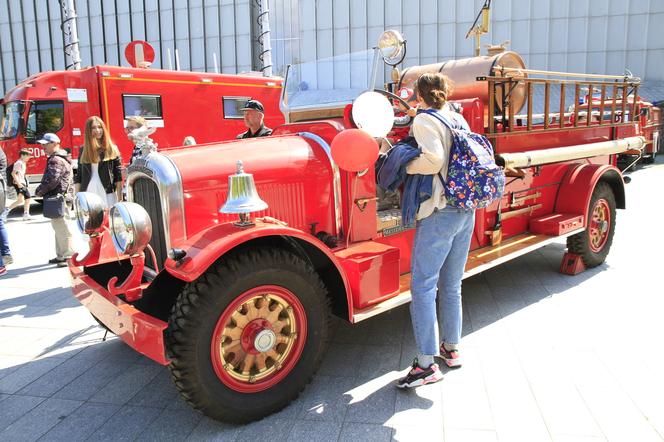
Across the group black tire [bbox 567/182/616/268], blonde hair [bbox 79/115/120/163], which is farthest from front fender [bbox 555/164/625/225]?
blonde hair [bbox 79/115/120/163]

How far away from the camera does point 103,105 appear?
991 cm

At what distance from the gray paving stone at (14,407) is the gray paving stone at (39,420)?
37 mm

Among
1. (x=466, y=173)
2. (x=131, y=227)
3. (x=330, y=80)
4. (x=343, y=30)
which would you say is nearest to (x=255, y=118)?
(x=330, y=80)

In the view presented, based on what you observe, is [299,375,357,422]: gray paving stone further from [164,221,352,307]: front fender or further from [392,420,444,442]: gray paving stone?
[164,221,352,307]: front fender

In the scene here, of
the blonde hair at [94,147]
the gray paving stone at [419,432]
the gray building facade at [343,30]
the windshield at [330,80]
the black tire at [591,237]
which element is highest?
the gray building facade at [343,30]

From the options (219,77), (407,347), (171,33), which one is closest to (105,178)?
(407,347)

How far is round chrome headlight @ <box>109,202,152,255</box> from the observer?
2.55 meters

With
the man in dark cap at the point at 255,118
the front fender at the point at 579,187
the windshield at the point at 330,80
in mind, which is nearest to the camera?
the windshield at the point at 330,80

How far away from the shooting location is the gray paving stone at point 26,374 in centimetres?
328

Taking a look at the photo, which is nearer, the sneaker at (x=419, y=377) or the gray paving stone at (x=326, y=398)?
the gray paving stone at (x=326, y=398)

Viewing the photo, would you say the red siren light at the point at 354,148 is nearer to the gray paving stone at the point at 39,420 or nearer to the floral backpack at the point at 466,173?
the floral backpack at the point at 466,173

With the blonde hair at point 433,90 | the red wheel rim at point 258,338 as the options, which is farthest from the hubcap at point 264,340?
the blonde hair at point 433,90

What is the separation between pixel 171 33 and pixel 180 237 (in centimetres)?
2857

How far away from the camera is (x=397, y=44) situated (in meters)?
3.96
